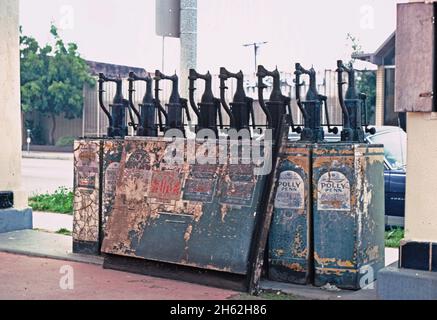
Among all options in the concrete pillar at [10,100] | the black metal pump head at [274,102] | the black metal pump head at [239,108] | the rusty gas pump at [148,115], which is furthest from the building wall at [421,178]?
the concrete pillar at [10,100]

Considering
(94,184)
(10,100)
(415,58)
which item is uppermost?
(415,58)

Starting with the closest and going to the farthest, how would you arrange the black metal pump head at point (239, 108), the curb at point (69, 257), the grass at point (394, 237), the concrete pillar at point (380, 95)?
the black metal pump head at point (239, 108) → the curb at point (69, 257) → the grass at point (394, 237) → the concrete pillar at point (380, 95)

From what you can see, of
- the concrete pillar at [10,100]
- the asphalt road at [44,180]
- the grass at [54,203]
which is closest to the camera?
the concrete pillar at [10,100]

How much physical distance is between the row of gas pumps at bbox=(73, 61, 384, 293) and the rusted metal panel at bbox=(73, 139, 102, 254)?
584 millimetres

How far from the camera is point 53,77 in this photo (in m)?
40.2

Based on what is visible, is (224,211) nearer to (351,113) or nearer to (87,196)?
(351,113)

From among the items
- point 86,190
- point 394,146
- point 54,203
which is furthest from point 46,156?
point 86,190

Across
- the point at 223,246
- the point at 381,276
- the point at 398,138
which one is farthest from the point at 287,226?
the point at 398,138

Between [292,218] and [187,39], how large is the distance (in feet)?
9.51

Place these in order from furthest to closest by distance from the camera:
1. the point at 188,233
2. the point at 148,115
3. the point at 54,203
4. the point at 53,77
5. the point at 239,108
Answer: the point at 53,77 < the point at 54,203 < the point at 148,115 < the point at 239,108 < the point at 188,233

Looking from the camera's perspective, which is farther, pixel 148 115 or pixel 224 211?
pixel 148 115

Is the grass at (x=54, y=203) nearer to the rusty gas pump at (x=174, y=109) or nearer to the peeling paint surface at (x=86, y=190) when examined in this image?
the peeling paint surface at (x=86, y=190)

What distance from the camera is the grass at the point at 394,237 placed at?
30.7ft

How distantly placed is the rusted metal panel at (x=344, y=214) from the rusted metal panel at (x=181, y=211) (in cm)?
62
